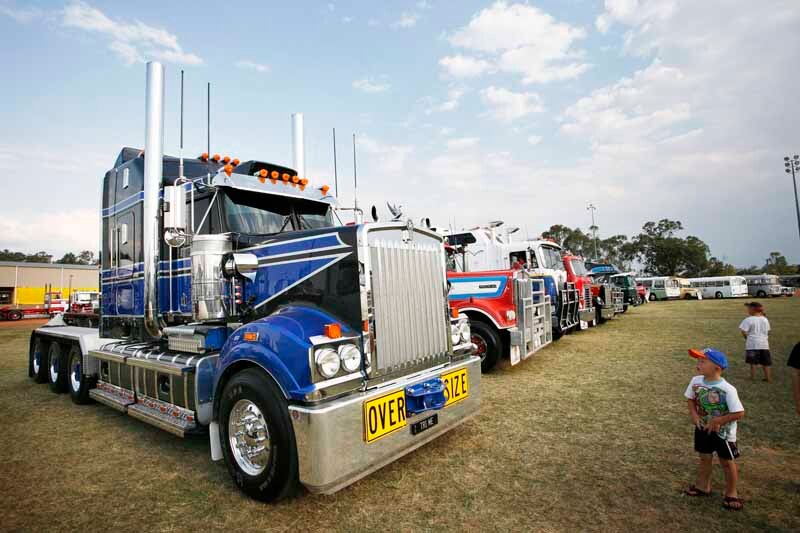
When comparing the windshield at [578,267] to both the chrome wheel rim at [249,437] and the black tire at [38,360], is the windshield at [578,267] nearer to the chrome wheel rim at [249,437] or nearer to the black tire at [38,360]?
the chrome wheel rim at [249,437]

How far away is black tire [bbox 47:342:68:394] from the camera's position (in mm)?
7609

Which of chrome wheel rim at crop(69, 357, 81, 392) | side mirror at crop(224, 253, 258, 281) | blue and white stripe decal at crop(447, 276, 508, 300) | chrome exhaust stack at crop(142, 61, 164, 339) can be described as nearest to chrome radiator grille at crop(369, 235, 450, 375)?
side mirror at crop(224, 253, 258, 281)

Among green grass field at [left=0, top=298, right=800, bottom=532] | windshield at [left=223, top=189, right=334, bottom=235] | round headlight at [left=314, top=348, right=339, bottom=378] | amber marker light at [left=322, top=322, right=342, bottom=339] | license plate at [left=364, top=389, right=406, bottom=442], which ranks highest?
windshield at [left=223, top=189, right=334, bottom=235]

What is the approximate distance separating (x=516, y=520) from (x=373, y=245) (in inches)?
93.3

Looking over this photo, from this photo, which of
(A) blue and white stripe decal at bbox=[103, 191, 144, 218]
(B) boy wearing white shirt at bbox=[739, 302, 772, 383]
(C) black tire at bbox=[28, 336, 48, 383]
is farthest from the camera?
(C) black tire at bbox=[28, 336, 48, 383]

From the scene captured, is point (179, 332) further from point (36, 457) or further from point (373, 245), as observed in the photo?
point (373, 245)

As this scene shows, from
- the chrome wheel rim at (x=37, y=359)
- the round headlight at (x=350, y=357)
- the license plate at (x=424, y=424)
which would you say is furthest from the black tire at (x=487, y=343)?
the chrome wheel rim at (x=37, y=359)

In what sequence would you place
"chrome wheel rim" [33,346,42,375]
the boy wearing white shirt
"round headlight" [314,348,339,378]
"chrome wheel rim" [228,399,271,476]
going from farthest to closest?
"chrome wheel rim" [33,346,42,375]
the boy wearing white shirt
"chrome wheel rim" [228,399,271,476]
"round headlight" [314,348,339,378]

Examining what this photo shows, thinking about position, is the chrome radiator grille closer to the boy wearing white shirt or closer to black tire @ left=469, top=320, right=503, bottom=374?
black tire @ left=469, top=320, right=503, bottom=374

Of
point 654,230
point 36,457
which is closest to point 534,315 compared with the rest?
point 36,457

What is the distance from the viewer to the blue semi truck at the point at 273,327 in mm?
3256

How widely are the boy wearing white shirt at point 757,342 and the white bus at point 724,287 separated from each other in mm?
43484

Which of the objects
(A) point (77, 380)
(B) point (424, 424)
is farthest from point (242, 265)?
(A) point (77, 380)

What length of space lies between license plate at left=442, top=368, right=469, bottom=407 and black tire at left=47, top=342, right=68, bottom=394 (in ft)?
23.2
